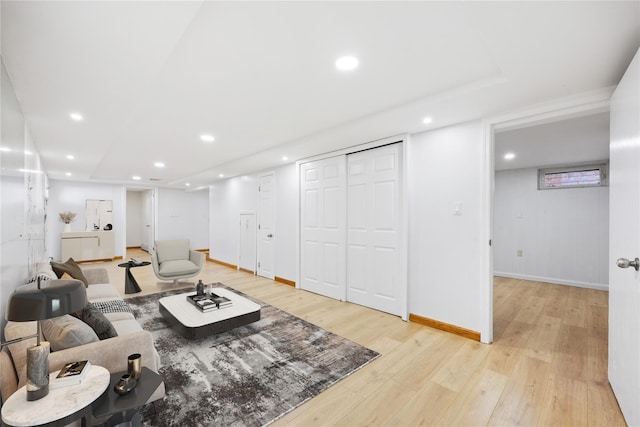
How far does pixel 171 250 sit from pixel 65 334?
3.92m

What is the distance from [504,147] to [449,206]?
2.09 metres

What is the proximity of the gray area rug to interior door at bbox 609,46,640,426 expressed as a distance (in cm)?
162

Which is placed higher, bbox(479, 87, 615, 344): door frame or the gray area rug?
bbox(479, 87, 615, 344): door frame

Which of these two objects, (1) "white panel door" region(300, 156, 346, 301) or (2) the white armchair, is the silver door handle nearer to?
(1) "white panel door" region(300, 156, 346, 301)

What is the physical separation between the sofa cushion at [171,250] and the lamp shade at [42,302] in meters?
4.24

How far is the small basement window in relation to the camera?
15.8 feet

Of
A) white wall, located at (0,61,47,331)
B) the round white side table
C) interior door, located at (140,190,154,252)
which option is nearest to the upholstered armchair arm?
white wall, located at (0,61,47,331)

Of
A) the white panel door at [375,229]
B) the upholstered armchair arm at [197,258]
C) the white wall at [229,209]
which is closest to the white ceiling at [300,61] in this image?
the white panel door at [375,229]

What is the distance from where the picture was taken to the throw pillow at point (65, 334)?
1.49 meters

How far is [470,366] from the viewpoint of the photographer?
2334 millimetres

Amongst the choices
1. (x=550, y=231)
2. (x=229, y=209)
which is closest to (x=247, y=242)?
(x=229, y=209)

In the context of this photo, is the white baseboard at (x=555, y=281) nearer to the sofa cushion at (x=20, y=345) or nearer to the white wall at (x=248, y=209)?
the white wall at (x=248, y=209)

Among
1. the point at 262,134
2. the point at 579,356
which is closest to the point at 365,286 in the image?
the point at 579,356

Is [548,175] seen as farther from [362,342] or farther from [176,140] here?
[176,140]
